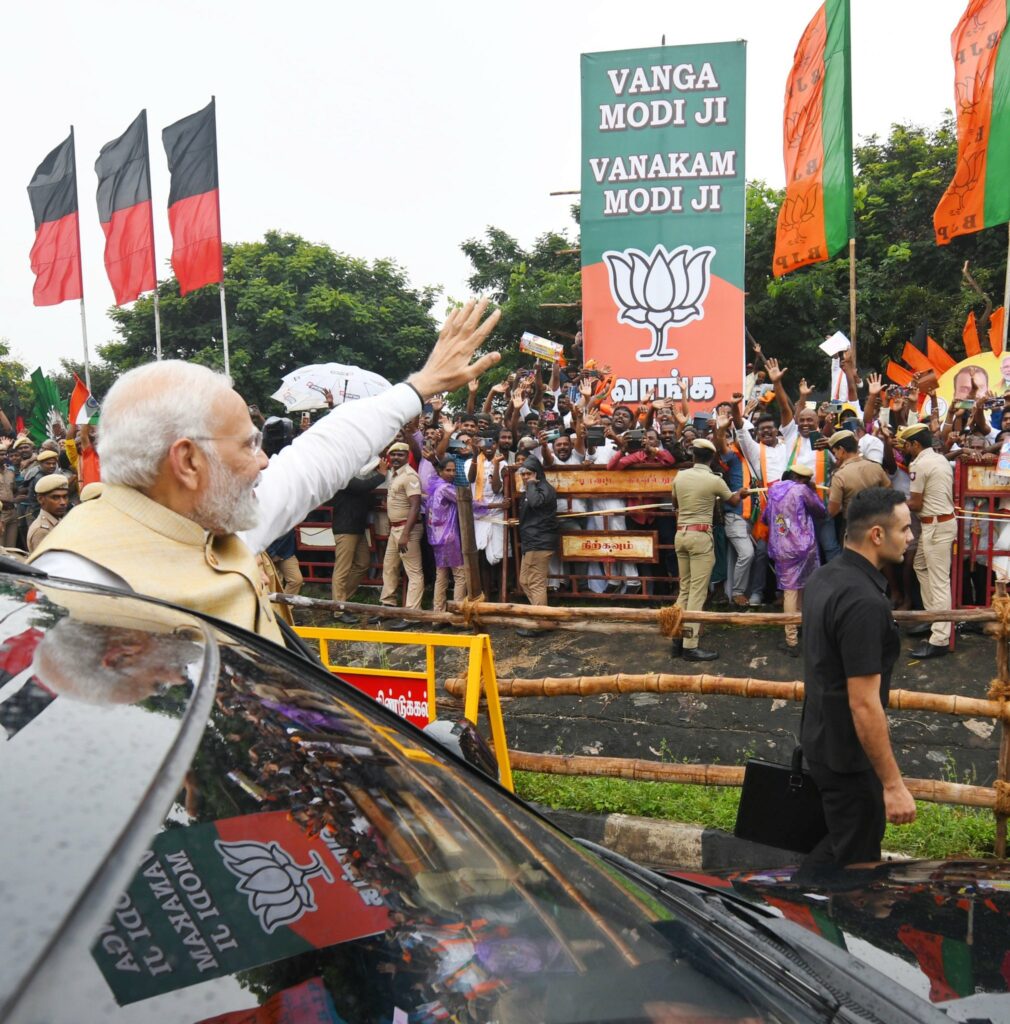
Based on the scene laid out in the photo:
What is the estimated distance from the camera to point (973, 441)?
353 inches

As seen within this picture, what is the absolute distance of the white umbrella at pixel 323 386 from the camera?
610 inches

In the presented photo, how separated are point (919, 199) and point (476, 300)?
93.6ft

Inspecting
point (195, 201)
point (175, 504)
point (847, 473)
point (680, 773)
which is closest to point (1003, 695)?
point (680, 773)

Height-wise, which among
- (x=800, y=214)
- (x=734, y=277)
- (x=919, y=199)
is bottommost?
(x=734, y=277)

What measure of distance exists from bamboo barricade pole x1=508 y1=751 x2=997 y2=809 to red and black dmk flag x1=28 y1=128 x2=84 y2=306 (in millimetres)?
15856

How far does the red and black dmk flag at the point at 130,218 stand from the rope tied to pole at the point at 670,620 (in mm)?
13711

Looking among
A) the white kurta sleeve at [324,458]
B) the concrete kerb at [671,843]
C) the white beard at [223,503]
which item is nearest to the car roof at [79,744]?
the white beard at [223,503]

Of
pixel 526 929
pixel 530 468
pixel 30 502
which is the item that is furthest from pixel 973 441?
pixel 30 502

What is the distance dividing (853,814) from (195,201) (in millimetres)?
14665

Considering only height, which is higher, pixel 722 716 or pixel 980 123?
pixel 980 123

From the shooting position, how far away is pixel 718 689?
4953 millimetres

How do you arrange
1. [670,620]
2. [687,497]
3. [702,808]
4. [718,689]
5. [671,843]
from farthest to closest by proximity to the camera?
[687,497] < [670,620] < [702,808] < [718,689] < [671,843]

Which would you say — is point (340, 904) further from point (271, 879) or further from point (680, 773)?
point (680, 773)

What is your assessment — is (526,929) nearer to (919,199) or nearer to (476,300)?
(476,300)
